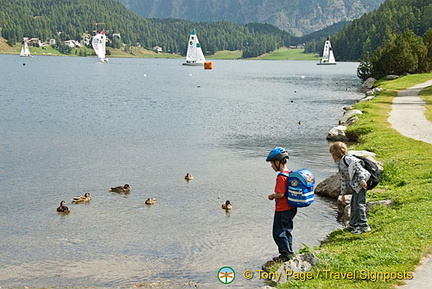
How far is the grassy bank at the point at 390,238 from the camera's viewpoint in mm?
12688

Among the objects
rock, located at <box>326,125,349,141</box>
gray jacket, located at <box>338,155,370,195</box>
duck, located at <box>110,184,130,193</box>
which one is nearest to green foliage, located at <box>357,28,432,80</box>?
rock, located at <box>326,125,349,141</box>

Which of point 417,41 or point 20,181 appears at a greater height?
point 417,41

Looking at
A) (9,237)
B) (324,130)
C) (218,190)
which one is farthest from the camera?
(324,130)

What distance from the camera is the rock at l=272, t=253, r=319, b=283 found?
1349cm

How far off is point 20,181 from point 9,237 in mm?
9344

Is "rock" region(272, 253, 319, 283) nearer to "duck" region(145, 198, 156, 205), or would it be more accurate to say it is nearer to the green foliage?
"duck" region(145, 198, 156, 205)

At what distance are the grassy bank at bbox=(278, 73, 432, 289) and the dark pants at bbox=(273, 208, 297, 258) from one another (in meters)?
0.94

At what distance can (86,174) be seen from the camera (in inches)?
1260

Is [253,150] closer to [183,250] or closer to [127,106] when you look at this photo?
[183,250]

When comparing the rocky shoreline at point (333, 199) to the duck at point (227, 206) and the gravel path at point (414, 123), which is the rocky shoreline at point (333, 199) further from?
the duck at point (227, 206)

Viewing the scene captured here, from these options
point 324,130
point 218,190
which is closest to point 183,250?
point 218,190

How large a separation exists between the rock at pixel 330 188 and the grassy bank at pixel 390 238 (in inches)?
77.6

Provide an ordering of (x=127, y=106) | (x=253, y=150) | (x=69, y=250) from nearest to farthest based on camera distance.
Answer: (x=69, y=250)
(x=253, y=150)
(x=127, y=106)
